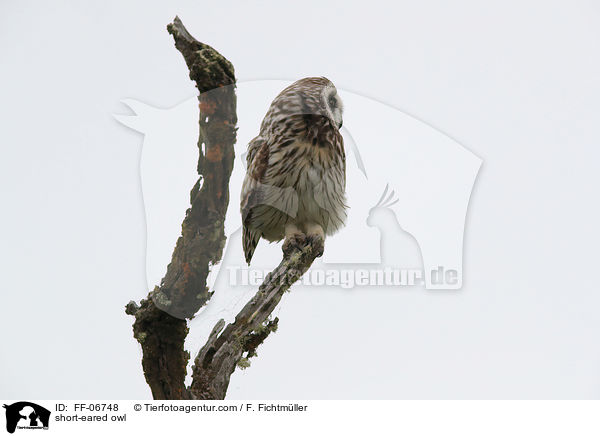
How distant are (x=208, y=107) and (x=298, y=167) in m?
0.27

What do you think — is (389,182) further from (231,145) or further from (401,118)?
(231,145)

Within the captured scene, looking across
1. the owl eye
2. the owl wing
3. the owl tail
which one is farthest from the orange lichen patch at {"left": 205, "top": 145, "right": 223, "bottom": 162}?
the owl eye

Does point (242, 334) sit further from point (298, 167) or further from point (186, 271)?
point (298, 167)

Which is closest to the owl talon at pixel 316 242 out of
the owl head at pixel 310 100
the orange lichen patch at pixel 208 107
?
the owl head at pixel 310 100

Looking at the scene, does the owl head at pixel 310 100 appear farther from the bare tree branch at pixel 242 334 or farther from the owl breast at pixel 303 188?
the bare tree branch at pixel 242 334

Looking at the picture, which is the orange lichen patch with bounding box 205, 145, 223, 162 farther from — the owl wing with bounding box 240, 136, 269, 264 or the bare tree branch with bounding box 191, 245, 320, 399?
the bare tree branch with bounding box 191, 245, 320, 399

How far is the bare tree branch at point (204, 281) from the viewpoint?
4.45ft

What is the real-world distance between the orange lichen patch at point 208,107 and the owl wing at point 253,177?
18 cm

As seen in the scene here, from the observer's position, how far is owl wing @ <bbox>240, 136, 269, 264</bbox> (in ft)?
4.79

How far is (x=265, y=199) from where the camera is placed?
1.47 meters

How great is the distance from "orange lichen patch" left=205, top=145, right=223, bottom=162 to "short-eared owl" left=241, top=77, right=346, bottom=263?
4.7 inches

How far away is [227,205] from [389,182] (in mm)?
510
